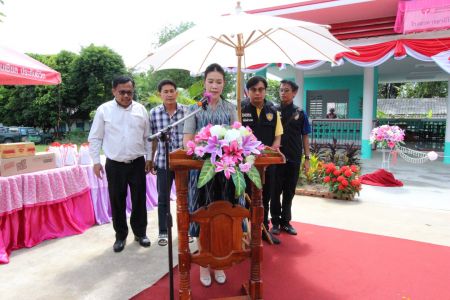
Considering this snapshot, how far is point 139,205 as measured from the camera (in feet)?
11.2

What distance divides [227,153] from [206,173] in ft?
0.56

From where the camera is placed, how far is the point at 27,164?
11.2 ft

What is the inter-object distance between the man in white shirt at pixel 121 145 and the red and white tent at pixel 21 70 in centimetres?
115

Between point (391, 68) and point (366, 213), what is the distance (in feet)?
31.1

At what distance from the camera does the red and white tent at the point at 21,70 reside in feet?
11.3

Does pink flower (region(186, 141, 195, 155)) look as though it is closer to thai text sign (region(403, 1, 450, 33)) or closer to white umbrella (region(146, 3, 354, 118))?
white umbrella (region(146, 3, 354, 118))

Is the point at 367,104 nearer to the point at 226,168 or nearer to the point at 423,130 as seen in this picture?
the point at 423,130

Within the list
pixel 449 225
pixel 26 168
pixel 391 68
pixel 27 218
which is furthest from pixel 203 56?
pixel 391 68

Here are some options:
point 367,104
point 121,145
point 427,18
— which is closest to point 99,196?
point 121,145

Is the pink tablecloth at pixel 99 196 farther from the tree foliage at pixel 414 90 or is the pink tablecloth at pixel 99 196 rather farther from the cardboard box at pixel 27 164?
the tree foliage at pixel 414 90

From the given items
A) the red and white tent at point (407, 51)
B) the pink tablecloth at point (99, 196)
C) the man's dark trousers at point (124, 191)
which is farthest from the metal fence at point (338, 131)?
the man's dark trousers at point (124, 191)

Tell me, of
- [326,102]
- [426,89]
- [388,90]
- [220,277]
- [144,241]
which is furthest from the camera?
[388,90]

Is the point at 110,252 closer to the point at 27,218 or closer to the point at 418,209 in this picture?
the point at 27,218

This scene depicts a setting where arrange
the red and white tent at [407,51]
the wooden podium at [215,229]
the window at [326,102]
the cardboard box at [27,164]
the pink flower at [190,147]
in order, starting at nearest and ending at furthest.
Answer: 1. the pink flower at [190,147]
2. the wooden podium at [215,229]
3. the cardboard box at [27,164]
4. the red and white tent at [407,51]
5. the window at [326,102]
